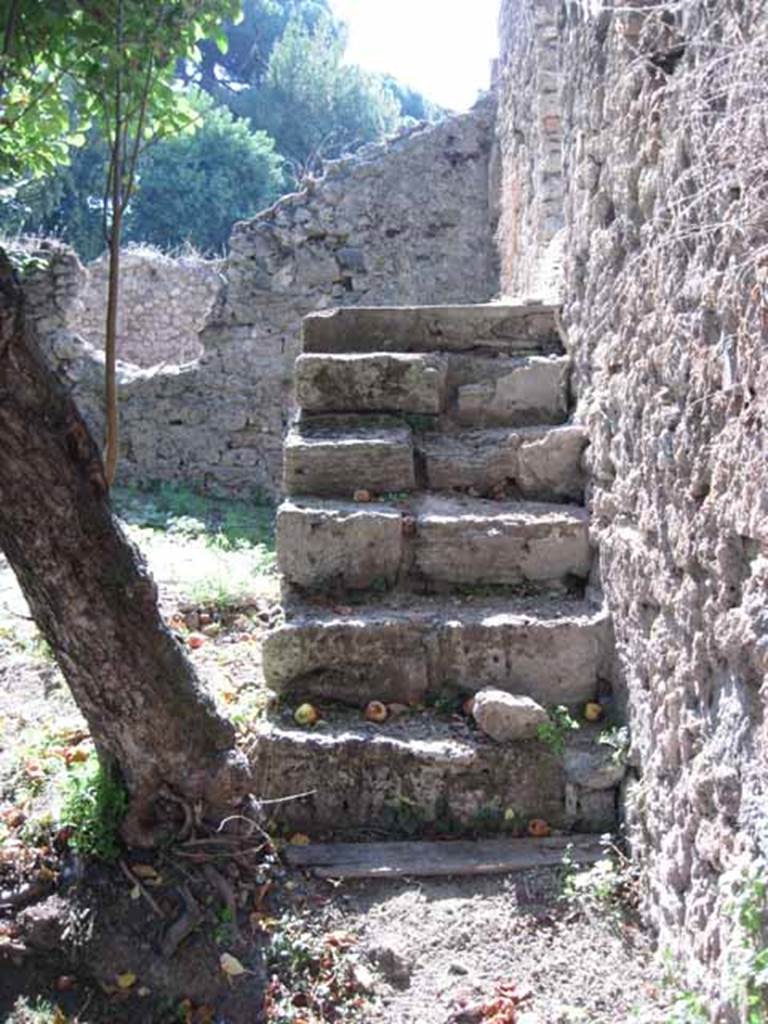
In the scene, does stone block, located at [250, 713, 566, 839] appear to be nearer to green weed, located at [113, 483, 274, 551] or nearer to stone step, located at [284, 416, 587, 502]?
stone step, located at [284, 416, 587, 502]

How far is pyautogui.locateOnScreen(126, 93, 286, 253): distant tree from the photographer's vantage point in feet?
73.9

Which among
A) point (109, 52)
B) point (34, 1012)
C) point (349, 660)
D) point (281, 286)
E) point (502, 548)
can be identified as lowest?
point (34, 1012)

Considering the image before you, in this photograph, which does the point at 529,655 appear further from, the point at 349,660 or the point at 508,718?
the point at 349,660

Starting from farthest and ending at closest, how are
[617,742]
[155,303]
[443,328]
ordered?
[155,303] → [443,328] → [617,742]

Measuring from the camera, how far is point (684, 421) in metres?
2.33

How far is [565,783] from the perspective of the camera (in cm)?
283

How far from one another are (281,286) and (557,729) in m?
6.76

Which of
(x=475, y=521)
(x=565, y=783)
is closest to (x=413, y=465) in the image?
(x=475, y=521)

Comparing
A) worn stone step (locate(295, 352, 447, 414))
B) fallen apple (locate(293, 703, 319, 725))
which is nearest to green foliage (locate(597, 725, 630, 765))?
fallen apple (locate(293, 703, 319, 725))

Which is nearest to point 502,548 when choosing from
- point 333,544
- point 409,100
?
point 333,544

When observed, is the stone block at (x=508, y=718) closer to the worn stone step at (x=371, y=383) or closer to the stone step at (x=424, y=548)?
the stone step at (x=424, y=548)

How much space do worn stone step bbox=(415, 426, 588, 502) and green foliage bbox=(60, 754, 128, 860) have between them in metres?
1.48

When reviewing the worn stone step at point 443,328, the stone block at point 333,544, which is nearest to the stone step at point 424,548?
the stone block at point 333,544

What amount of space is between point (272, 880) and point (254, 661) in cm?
118
